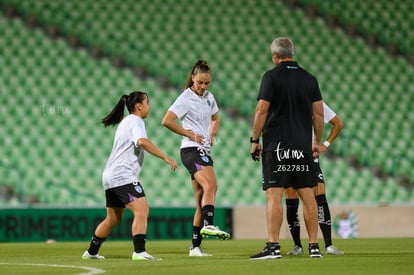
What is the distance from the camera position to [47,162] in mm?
18234

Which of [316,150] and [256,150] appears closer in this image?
[256,150]

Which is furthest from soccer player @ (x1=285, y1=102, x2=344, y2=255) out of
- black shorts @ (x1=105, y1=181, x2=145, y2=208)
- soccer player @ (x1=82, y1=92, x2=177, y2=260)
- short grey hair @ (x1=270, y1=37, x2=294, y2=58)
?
black shorts @ (x1=105, y1=181, x2=145, y2=208)

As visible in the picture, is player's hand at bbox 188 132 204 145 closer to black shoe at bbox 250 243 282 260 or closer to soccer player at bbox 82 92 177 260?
soccer player at bbox 82 92 177 260

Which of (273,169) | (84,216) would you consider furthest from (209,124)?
(84,216)

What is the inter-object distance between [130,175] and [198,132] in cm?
106

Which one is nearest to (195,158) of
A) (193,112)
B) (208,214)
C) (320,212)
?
(193,112)

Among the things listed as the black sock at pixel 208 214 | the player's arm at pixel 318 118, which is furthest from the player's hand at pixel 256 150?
the black sock at pixel 208 214

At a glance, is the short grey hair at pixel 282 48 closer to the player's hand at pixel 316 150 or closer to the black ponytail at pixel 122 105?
the player's hand at pixel 316 150

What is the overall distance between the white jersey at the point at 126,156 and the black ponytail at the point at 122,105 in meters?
0.15

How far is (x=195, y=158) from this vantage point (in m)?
9.90

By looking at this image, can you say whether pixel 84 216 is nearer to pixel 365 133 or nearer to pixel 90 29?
pixel 90 29

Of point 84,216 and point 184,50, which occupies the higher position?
point 184,50

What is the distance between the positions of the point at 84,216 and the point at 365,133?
7.01 metres

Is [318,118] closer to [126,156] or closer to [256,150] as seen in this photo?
[256,150]
